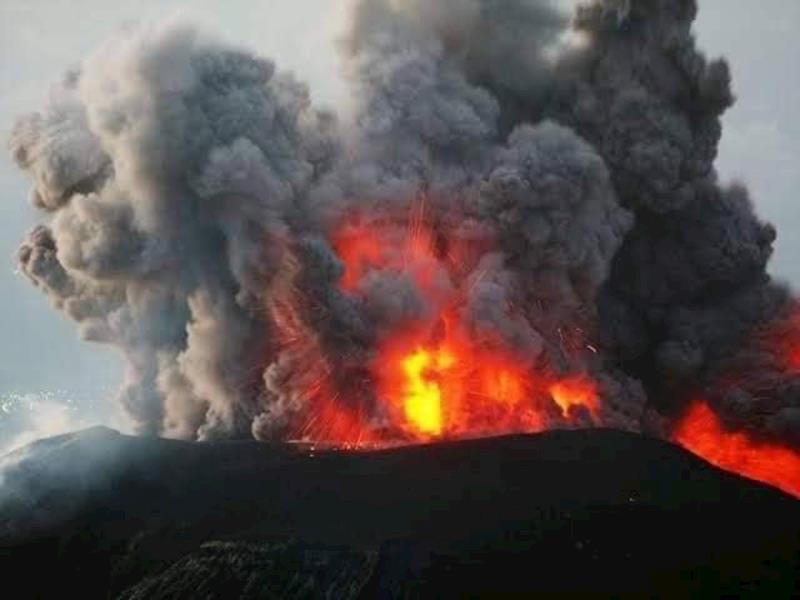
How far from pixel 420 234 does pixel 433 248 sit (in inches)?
33.6

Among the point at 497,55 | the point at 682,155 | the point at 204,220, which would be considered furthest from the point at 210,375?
the point at 682,155

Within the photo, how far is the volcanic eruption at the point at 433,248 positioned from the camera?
1469 inches

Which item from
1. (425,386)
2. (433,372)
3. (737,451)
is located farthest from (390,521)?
(737,451)

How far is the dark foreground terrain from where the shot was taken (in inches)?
1114

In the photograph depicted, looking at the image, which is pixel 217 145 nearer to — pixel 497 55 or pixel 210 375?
pixel 210 375

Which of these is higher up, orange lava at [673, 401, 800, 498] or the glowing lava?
the glowing lava

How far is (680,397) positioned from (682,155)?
9.93 metres

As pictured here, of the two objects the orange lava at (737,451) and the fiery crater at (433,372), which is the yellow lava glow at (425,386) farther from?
the orange lava at (737,451)

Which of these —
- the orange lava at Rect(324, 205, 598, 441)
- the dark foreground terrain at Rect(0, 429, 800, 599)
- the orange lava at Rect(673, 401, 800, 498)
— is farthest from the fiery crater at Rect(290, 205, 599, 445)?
the orange lava at Rect(673, 401, 800, 498)

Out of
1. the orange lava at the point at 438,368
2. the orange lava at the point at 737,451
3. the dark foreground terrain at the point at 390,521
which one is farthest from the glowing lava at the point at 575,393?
the dark foreground terrain at the point at 390,521

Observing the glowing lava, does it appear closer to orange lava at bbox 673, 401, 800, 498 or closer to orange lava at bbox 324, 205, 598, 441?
orange lava at bbox 324, 205, 598, 441

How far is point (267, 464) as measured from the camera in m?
34.7

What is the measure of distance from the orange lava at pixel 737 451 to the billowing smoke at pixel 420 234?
0.83 m

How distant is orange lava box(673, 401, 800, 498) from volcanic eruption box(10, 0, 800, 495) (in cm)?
11
